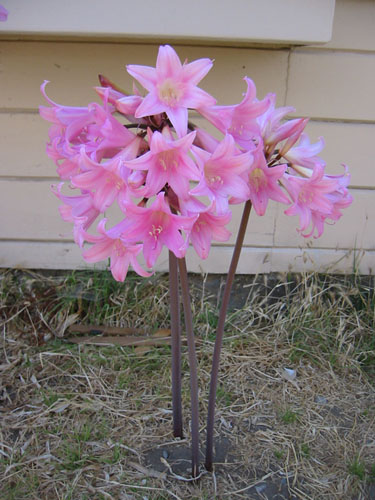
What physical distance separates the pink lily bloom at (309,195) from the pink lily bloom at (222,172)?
21 cm

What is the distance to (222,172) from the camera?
45.8 inches

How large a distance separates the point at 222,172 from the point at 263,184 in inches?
7.3

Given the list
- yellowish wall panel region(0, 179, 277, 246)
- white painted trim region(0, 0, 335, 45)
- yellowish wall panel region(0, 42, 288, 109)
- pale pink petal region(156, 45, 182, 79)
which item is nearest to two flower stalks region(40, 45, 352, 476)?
pale pink petal region(156, 45, 182, 79)

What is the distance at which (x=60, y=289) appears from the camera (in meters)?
2.89

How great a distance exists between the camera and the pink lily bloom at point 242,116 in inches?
45.8

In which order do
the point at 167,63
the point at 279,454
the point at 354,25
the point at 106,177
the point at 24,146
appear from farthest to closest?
the point at 24,146 < the point at 354,25 < the point at 279,454 < the point at 106,177 < the point at 167,63

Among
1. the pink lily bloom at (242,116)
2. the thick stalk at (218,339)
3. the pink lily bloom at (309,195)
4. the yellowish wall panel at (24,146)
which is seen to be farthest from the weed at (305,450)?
the yellowish wall panel at (24,146)

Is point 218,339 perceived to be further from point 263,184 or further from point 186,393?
point 186,393

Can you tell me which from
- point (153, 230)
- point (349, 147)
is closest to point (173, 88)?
point (153, 230)

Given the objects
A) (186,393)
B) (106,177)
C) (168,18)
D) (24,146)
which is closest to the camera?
(106,177)

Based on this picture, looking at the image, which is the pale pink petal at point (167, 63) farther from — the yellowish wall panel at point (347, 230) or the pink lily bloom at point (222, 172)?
the yellowish wall panel at point (347, 230)

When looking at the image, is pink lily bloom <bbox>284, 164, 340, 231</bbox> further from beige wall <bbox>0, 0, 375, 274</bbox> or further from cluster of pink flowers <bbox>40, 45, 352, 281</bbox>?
beige wall <bbox>0, 0, 375, 274</bbox>

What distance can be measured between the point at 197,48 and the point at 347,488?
2.21 meters

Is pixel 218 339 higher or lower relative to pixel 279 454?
higher
